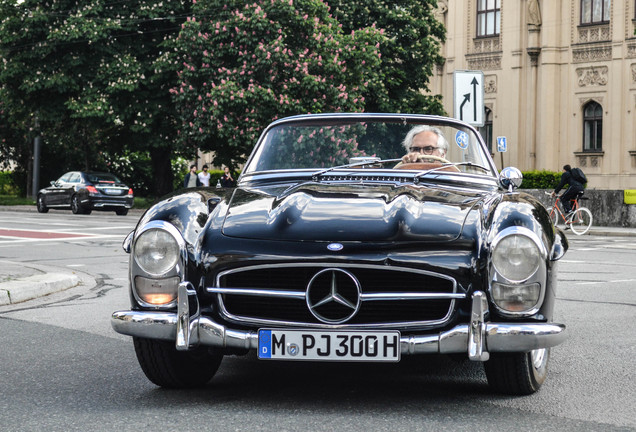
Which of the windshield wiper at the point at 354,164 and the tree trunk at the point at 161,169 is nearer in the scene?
the windshield wiper at the point at 354,164

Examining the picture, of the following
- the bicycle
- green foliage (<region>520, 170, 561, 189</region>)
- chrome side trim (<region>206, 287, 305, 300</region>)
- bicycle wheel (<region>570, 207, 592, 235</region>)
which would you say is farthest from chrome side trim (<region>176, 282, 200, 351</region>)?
green foliage (<region>520, 170, 561, 189</region>)

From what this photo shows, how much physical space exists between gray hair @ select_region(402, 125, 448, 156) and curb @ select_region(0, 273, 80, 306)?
4.49m

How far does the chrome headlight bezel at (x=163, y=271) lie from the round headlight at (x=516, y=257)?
141 centimetres

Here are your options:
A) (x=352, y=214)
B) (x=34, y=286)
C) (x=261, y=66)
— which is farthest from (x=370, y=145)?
(x=261, y=66)

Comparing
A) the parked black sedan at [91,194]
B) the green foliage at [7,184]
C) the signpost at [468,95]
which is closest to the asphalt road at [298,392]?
the signpost at [468,95]

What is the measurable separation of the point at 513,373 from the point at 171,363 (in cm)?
163

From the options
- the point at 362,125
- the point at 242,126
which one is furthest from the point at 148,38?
the point at 362,125

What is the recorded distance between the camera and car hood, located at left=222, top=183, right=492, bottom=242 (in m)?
4.43

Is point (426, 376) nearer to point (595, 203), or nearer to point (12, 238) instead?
point (12, 238)

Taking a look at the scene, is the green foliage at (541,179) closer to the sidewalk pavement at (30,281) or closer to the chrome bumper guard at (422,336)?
the sidewalk pavement at (30,281)

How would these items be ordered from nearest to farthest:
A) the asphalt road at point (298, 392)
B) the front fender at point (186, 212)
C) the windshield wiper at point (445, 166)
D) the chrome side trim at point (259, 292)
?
the asphalt road at point (298, 392) → the chrome side trim at point (259, 292) → the front fender at point (186, 212) → the windshield wiper at point (445, 166)

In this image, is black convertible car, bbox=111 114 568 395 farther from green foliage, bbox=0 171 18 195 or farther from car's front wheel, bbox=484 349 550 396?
green foliage, bbox=0 171 18 195

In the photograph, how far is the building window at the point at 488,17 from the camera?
1613 inches

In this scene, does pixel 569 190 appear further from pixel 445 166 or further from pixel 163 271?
pixel 163 271
